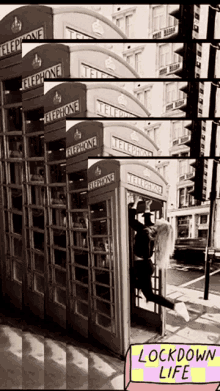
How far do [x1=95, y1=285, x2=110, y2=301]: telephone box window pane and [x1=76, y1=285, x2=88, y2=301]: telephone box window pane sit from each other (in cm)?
6

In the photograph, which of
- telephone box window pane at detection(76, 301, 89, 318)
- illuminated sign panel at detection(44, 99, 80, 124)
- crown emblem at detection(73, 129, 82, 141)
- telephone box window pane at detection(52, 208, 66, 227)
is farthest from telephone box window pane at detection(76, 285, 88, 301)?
illuminated sign panel at detection(44, 99, 80, 124)

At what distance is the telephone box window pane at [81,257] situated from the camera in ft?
4.71

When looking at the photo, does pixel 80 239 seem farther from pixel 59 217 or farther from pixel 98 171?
pixel 98 171

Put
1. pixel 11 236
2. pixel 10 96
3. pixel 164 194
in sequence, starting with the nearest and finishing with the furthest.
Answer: pixel 164 194, pixel 10 96, pixel 11 236

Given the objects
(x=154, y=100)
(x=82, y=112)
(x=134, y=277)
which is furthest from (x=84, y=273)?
(x=154, y=100)

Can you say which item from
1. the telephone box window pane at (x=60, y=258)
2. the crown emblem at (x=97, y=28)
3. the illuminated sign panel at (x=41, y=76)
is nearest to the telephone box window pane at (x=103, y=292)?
the telephone box window pane at (x=60, y=258)

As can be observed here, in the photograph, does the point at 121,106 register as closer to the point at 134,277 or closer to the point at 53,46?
the point at 53,46

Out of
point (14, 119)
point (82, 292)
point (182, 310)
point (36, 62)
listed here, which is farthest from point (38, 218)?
point (182, 310)

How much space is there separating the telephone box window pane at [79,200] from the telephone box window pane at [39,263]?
14.8 inches

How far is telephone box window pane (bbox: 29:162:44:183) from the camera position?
1.42m

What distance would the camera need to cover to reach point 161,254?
4.77 ft

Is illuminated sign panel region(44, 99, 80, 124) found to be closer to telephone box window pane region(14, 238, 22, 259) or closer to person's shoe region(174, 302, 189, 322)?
telephone box window pane region(14, 238, 22, 259)

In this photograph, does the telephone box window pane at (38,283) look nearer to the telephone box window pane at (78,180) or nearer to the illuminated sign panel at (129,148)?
the telephone box window pane at (78,180)

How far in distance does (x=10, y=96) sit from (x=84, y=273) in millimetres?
1046
